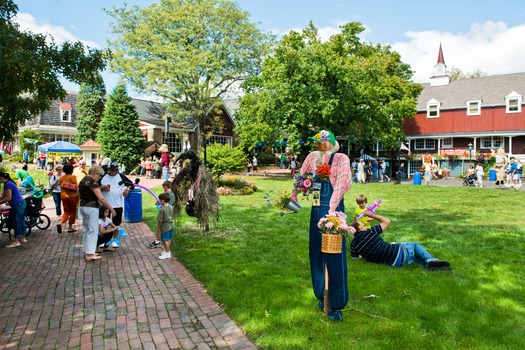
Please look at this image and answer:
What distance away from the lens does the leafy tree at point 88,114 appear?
40.2 metres

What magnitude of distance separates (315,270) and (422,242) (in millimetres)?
4676

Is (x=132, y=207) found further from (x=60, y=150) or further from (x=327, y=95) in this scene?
(x=327, y=95)

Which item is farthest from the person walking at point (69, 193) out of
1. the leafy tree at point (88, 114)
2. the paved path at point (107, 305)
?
the leafy tree at point (88, 114)

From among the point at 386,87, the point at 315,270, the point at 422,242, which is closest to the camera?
the point at 315,270

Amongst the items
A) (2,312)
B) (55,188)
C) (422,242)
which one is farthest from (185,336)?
(55,188)

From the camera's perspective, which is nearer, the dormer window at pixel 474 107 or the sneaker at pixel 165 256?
the sneaker at pixel 165 256

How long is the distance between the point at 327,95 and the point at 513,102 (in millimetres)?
19625

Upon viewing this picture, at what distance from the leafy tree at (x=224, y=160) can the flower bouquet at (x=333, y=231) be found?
13184 millimetres

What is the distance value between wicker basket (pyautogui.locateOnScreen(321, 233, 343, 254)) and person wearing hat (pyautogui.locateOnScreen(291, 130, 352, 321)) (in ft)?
0.35

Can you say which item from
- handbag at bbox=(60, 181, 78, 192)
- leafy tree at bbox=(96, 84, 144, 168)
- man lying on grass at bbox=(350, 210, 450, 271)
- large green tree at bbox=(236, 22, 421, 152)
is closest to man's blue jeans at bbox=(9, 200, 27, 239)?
handbag at bbox=(60, 181, 78, 192)

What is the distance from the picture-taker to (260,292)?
5480 millimetres

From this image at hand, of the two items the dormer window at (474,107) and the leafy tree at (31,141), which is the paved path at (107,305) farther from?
the dormer window at (474,107)

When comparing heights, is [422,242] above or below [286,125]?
below

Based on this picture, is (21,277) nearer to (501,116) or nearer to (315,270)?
(315,270)
